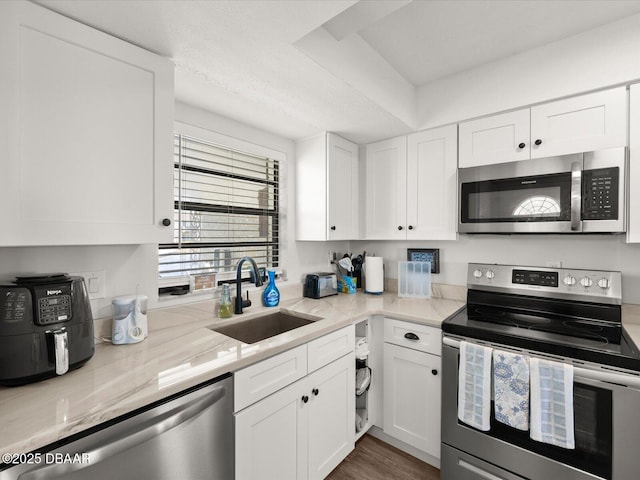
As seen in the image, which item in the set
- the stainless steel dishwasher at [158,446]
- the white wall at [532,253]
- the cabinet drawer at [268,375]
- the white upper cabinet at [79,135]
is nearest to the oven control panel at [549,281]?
the white wall at [532,253]

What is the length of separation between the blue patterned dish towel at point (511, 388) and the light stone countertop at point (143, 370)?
37cm

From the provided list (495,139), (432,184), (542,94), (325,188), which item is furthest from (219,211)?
(542,94)

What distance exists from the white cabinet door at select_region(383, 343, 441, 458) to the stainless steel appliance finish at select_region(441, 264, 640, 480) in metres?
0.12

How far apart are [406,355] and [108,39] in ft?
6.96

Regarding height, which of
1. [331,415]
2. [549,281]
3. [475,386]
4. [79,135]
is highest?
[79,135]

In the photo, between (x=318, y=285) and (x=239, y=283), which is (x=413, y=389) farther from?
(x=239, y=283)

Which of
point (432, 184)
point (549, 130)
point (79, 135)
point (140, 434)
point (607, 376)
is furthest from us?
point (432, 184)

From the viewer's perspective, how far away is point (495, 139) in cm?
189

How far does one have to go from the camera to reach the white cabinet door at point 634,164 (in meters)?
1.47

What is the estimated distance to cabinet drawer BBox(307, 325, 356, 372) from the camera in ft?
4.95

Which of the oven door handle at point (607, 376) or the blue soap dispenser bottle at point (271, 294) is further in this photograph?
the blue soap dispenser bottle at point (271, 294)

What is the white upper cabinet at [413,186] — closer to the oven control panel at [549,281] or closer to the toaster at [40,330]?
Result: the oven control panel at [549,281]

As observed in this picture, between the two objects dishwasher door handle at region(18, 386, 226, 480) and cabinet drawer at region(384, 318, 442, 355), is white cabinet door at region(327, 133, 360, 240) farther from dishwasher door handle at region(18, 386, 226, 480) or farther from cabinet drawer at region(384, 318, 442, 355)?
dishwasher door handle at region(18, 386, 226, 480)

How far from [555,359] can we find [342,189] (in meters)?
1.66
